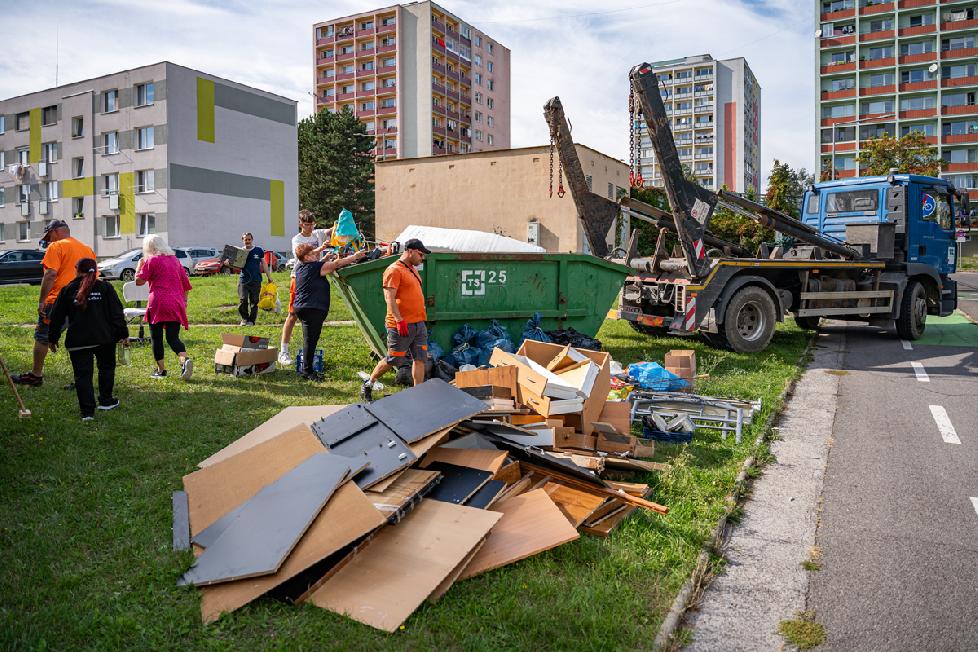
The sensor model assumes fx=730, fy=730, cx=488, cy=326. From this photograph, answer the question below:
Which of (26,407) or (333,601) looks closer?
(333,601)

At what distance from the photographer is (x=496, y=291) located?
354 inches

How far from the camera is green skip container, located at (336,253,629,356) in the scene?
830 centimetres

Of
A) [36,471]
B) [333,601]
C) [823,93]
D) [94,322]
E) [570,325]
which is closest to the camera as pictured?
[333,601]

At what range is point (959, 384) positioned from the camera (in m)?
8.71

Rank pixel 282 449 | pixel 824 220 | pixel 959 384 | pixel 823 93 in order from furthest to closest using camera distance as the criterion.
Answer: pixel 823 93, pixel 824 220, pixel 959 384, pixel 282 449

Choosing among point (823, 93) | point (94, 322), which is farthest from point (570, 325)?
point (823, 93)

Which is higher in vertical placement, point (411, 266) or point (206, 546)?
point (411, 266)

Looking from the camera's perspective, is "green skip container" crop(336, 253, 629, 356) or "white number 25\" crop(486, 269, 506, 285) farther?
"white number 25\" crop(486, 269, 506, 285)

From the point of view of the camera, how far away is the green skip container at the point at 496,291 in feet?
27.2

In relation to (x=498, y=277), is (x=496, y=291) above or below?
below

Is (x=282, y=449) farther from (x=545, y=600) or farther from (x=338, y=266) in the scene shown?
(x=338, y=266)

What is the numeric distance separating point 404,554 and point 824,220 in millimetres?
12081

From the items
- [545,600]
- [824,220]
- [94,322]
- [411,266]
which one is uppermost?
[824,220]

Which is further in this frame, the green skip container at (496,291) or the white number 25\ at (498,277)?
the white number 25\ at (498,277)
